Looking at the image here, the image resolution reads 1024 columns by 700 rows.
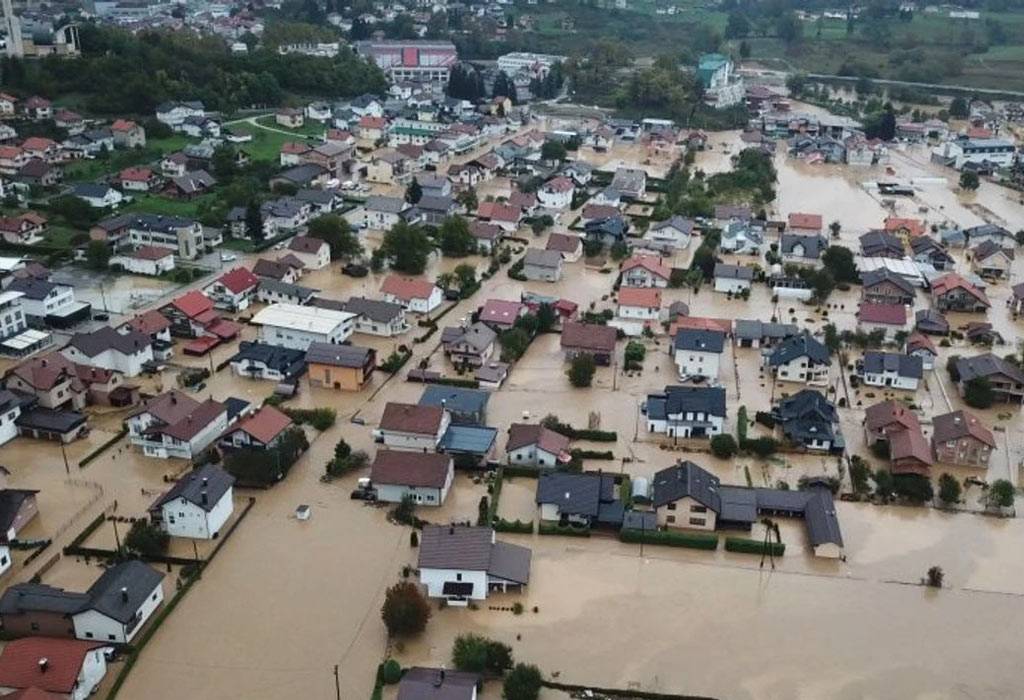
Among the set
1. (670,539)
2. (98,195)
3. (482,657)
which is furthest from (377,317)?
(98,195)

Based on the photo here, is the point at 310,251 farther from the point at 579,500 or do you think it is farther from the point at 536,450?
the point at 579,500

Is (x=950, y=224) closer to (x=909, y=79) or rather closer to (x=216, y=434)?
(x=216, y=434)

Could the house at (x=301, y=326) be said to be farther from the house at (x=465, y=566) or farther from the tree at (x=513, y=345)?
the house at (x=465, y=566)

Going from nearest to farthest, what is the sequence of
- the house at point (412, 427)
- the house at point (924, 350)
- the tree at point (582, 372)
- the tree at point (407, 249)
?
the house at point (412, 427) → the tree at point (582, 372) → the house at point (924, 350) → the tree at point (407, 249)

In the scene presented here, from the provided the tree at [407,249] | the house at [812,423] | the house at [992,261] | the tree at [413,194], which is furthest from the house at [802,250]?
the tree at [413,194]

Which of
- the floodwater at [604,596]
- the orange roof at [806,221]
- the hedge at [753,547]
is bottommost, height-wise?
the floodwater at [604,596]

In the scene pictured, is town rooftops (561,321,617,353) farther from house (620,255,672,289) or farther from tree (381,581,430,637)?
tree (381,581,430,637)

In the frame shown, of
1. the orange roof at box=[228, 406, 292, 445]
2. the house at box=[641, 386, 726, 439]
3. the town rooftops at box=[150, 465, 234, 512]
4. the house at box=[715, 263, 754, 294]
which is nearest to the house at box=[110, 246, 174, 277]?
the orange roof at box=[228, 406, 292, 445]

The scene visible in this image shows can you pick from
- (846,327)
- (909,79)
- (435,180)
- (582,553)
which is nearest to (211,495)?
(582,553)
